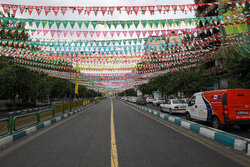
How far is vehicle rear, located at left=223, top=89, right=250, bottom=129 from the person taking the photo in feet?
26.6

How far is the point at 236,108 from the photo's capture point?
8172mm

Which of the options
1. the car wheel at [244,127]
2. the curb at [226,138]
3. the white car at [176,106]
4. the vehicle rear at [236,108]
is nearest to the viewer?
the curb at [226,138]

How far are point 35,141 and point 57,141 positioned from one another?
913 mm

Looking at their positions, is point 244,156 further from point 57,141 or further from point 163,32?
point 163,32

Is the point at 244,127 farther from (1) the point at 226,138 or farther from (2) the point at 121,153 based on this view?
(2) the point at 121,153

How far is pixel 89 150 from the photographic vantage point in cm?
558

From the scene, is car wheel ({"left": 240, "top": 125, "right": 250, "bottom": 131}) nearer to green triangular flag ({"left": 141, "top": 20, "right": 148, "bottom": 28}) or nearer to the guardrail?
green triangular flag ({"left": 141, "top": 20, "right": 148, "bottom": 28})

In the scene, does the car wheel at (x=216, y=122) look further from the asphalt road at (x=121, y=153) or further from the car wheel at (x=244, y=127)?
the asphalt road at (x=121, y=153)

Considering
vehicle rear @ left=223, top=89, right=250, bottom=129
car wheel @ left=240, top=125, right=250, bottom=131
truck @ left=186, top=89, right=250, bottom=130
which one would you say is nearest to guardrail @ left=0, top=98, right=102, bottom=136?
truck @ left=186, top=89, right=250, bottom=130

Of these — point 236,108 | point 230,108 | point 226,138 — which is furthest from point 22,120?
point 236,108

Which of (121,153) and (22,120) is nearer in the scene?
(121,153)

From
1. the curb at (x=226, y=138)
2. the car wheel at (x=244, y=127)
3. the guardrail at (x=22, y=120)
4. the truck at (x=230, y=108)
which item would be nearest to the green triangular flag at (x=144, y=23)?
the truck at (x=230, y=108)

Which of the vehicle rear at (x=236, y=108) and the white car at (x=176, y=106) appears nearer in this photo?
the vehicle rear at (x=236, y=108)

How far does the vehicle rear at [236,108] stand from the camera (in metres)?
8.11
